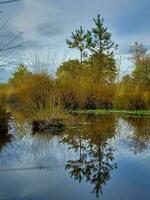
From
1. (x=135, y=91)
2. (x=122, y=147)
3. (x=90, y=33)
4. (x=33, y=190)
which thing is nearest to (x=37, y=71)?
(x=135, y=91)

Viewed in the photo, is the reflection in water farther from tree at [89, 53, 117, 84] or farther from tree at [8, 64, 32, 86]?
tree at [89, 53, 117, 84]

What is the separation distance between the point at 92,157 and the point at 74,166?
2.61ft

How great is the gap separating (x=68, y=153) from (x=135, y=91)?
48.5 feet

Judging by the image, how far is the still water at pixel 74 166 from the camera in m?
5.25

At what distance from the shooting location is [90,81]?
24.4 meters

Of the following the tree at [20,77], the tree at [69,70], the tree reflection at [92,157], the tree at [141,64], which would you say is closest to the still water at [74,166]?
the tree reflection at [92,157]

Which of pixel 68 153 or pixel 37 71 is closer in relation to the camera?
pixel 68 153

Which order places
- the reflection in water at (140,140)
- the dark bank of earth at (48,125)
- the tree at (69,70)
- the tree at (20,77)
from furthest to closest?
the tree at (69,70) → the tree at (20,77) → the dark bank of earth at (48,125) → the reflection in water at (140,140)

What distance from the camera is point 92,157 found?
25.2ft

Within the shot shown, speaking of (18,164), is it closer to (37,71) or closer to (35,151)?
(35,151)

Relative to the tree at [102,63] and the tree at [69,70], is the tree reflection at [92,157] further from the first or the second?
the tree at [102,63]

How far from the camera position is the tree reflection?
608 centimetres

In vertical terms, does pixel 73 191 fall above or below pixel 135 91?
below

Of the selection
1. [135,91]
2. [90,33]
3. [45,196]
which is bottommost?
[45,196]
